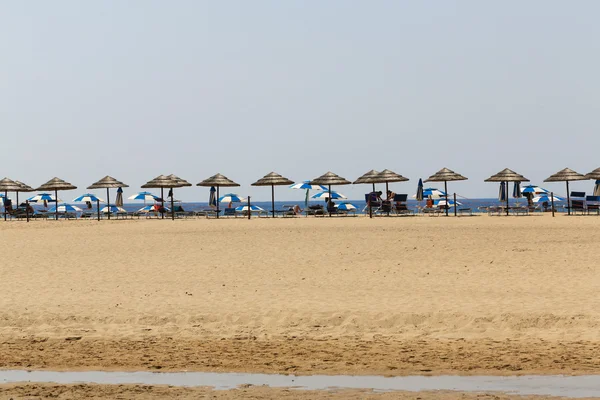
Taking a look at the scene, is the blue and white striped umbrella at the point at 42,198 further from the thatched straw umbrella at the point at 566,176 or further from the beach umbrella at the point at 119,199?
the thatched straw umbrella at the point at 566,176

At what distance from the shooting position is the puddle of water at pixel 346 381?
738 cm

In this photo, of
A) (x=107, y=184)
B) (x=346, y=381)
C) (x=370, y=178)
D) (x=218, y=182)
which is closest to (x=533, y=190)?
(x=370, y=178)

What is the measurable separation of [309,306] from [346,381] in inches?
158

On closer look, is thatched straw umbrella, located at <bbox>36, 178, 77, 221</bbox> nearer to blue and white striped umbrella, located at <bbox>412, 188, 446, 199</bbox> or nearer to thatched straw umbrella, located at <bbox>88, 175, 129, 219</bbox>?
thatched straw umbrella, located at <bbox>88, 175, 129, 219</bbox>

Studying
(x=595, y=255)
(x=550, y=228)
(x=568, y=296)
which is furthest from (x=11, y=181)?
(x=568, y=296)

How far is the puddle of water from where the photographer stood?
738cm

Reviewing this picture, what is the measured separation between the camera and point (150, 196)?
49594 millimetres

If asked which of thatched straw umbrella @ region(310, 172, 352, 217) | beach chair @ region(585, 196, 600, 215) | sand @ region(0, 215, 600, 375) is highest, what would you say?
thatched straw umbrella @ region(310, 172, 352, 217)

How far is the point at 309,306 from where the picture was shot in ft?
39.0

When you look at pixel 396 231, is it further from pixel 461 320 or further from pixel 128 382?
pixel 128 382

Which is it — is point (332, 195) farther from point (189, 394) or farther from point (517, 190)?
point (189, 394)

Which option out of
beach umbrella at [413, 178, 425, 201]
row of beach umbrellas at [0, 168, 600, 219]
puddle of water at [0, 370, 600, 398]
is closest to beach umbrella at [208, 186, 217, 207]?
row of beach umbrellas at [0, 168, 600, 219]

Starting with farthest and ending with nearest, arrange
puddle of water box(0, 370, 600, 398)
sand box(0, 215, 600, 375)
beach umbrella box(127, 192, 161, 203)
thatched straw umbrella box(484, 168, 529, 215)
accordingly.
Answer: beach umbrella box(127, 192, 161, 203)
thatched straw umbrella box(484, 168, 529, 215)
sand box(0, 215, 600, 375)
puddle of water box(0, 370, 600, 398)

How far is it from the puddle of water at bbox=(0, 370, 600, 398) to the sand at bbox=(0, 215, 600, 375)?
0.29 meters
